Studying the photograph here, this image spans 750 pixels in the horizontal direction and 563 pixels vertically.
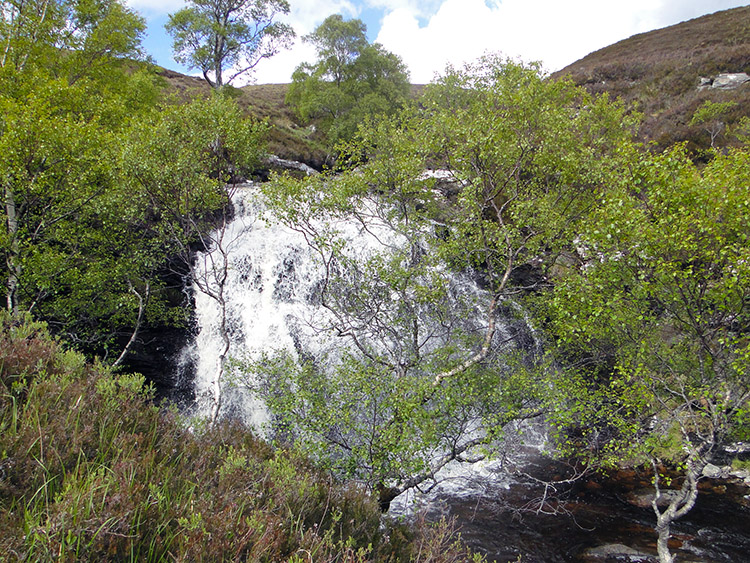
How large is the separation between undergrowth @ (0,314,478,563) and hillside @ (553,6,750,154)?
126 feet

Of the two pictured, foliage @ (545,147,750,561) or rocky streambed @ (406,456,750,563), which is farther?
rocky streambed @ (406,456,750,563)

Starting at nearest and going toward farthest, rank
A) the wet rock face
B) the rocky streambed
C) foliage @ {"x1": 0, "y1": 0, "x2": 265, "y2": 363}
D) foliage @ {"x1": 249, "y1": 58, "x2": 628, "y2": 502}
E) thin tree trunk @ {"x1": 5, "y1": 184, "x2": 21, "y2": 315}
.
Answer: foliage @ {"x1": 249, "y1": 58, "x2": 628, "y2": 502} → the rocky streambed → thin tree trunk @ {"x1": 5, "y1": 184, "x2": 21, "y2": 315} → foliage @ {"x1": 0, "y1": 0, "x2": 265, "y2": 363} → the wet rock face

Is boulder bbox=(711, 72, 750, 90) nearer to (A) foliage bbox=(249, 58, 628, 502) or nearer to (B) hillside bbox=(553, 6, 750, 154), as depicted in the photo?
(B) hillside bbox=(553, 6, 750, 154)

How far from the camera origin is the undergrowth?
9.83 ft

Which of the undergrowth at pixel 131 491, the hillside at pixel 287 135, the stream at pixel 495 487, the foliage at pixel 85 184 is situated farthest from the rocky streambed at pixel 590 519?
the hillside at pixel 287 135

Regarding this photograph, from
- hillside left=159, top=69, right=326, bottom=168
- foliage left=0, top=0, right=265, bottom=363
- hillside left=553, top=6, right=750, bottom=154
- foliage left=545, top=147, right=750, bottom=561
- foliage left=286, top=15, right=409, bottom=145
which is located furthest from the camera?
foliage left=286, top=15, right=409, bottom=145

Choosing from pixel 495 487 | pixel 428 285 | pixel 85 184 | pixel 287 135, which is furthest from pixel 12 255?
pixel 287 135

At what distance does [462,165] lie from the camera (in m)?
13.1

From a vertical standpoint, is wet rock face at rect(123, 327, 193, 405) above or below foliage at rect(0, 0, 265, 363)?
below

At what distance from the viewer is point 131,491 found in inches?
137

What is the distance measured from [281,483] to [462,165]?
11.2m

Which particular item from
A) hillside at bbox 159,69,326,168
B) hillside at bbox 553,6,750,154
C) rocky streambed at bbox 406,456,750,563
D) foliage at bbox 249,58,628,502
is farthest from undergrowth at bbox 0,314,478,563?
hillside at bbox 553,6,750,154

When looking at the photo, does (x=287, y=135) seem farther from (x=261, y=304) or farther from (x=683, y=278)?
(x=683, y=278)

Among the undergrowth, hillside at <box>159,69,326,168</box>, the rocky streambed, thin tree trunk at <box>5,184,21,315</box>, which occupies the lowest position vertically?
the rocky streambed
